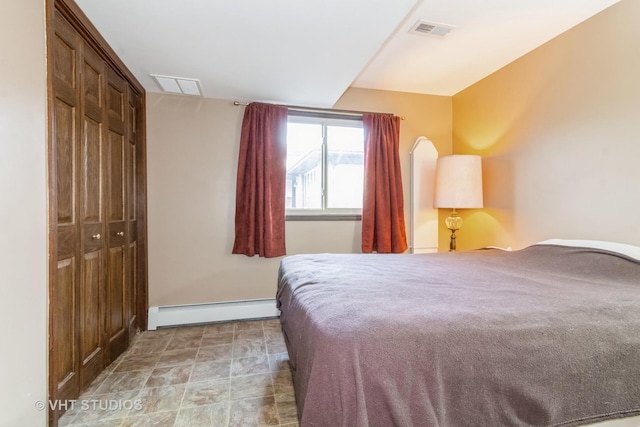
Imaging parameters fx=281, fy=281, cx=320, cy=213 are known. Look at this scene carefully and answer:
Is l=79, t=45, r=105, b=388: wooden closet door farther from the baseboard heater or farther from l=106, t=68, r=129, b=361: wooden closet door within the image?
the baseboard heater

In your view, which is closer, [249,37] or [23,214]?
[23,214]

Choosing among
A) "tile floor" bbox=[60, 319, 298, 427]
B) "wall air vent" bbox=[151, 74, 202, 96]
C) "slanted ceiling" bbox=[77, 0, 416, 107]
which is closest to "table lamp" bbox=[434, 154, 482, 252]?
"slanted ceiling" bbox=[77, 0, 416, 107]

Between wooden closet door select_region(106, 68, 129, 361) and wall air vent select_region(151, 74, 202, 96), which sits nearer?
wooden closet door select_region(106, 68, 129, 361)

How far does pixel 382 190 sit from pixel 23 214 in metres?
2.69

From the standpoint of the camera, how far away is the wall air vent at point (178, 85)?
2.36 m

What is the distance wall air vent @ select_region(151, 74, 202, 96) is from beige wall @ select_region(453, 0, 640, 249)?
2853 mm

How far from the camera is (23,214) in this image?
44.9 inches

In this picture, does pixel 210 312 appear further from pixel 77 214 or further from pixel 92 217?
pixel 77 214

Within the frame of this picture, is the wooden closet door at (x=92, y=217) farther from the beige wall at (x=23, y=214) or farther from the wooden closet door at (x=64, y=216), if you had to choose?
the beige wall at (x=23, y=214)

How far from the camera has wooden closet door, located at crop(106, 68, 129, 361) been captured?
201cm

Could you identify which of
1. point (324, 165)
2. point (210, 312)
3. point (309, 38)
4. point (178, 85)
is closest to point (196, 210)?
point (210, 312)

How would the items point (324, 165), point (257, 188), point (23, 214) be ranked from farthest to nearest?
1. point (324, 165)
2. point (257, 188)
3. point (23, 214)

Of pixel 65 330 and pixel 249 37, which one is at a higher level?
pixel 249 37

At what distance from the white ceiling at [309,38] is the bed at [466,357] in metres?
1.55
